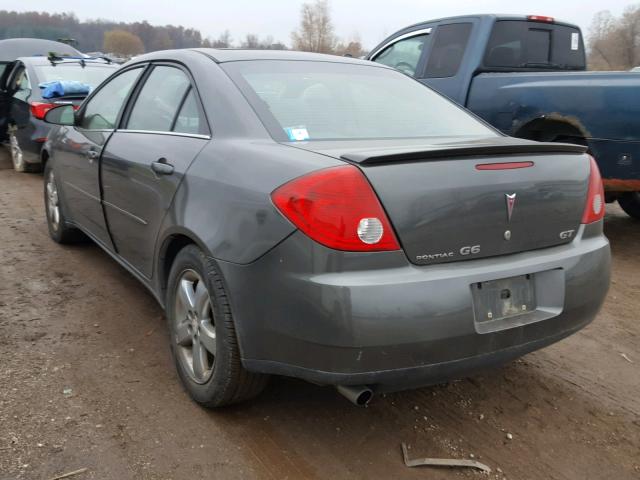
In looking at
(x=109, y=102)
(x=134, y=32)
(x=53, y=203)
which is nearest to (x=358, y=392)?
(x=109, y=102)

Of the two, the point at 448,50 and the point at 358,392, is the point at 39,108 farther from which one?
the point at 358,392

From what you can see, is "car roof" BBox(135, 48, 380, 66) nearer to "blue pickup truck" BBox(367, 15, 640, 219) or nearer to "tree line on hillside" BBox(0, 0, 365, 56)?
"blue pickup truck" BBox(367, 15, 640, 219)

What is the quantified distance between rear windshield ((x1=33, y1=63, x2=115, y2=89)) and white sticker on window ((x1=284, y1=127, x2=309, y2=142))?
643 centimetres

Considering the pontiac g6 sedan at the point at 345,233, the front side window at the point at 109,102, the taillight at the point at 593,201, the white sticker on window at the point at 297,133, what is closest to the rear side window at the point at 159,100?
the pontiac g6 sedan at the point at 345,233

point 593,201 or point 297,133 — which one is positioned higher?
point 297,133

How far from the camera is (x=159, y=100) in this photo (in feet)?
11.0

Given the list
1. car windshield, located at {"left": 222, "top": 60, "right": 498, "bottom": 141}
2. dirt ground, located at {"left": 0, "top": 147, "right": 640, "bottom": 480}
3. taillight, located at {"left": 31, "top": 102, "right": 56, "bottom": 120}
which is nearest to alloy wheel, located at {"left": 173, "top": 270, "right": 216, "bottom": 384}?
dirt ground, located at {"left": 0, "top": 147, "right": 640, "bottom": 480}

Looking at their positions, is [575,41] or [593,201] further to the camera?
[575,41]

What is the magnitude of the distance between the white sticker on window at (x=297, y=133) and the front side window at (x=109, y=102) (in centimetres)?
160

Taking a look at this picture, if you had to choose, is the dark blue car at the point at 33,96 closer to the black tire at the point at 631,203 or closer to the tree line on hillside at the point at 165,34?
the black tire at the point at 631,203

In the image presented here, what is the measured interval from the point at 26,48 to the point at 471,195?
51.6 ft

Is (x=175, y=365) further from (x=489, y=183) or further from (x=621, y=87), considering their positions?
(x=621, y=87)

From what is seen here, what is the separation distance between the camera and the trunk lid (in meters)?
2.09

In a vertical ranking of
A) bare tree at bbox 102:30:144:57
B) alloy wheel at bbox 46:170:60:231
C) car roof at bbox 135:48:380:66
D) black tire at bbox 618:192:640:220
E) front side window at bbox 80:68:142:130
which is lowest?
black tire at bbox 618:192:640:220
